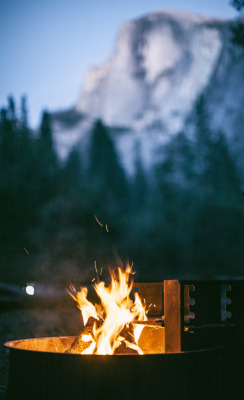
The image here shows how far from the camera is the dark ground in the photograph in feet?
24.3

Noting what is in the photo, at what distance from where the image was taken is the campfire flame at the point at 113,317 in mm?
3383

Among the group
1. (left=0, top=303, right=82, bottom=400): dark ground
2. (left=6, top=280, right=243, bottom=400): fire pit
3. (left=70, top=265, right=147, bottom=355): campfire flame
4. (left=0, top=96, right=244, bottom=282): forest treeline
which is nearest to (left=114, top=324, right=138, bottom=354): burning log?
(left=70, top=265, right=147, bottom=355): campfire flame

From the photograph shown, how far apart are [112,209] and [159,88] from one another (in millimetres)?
34976

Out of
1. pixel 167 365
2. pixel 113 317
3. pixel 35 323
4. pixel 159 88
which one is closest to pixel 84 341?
pixel 113 317

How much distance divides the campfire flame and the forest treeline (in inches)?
1175

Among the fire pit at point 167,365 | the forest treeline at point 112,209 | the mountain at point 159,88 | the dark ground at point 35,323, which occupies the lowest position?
the fire pit at point 167,365

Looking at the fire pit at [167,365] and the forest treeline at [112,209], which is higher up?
the forest treeline at [112,209]

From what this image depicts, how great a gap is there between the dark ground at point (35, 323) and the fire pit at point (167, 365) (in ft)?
7.44

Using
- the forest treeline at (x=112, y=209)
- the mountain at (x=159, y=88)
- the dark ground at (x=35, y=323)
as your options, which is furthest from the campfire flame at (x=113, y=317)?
the mountain at (x=159, y=88)

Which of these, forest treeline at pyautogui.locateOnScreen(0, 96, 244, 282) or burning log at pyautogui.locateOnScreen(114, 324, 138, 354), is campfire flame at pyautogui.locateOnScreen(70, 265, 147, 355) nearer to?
burning log at pyautogui.locateOnScreen(114, 324, 138, 354)

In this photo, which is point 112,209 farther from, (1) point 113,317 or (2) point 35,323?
(1) point 113,317

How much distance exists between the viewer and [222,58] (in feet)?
218

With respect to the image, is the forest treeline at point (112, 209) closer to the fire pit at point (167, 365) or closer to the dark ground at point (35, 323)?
the dark ground at point (35, 323)

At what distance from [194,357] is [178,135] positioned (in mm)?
53621
